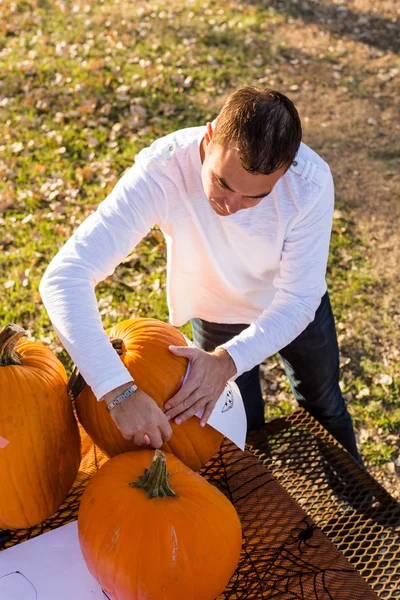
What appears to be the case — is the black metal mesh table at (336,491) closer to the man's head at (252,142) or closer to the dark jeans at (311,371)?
the dark jeans at (311,371)

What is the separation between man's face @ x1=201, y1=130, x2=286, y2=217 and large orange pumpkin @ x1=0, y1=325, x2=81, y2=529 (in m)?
0.66

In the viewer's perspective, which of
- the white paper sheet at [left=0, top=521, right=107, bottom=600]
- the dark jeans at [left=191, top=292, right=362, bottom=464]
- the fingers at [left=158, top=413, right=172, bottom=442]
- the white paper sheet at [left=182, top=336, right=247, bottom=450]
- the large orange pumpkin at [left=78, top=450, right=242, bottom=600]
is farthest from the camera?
the dark jeans at [left=191, top=292, right=362, bottom=464]

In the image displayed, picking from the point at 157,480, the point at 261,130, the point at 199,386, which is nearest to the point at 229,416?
the point at 199,386

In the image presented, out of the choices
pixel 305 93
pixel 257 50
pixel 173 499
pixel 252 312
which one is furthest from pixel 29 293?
pixel 257 50

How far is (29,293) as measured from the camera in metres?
4.34

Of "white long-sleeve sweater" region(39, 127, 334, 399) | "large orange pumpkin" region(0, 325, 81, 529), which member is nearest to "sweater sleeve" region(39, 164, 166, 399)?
"white long-sleeve sweater" region(39, 127, 334, 399)

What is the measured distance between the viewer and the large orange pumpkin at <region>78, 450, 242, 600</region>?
1428mm

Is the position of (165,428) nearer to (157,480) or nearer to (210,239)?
(157,480)

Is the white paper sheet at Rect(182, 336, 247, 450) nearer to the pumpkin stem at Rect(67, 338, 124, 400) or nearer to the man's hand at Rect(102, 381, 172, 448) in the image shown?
the man's hand at Rect(102, 381, 172, 448)

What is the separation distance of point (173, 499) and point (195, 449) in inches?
11.3

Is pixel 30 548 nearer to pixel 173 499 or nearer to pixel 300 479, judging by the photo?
pixel 173 499

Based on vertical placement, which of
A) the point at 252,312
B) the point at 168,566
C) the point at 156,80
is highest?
the point at 168,566

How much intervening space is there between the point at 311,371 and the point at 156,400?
3.29 ft

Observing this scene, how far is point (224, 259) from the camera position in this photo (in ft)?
7.46
